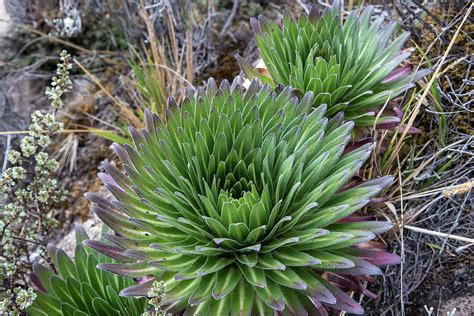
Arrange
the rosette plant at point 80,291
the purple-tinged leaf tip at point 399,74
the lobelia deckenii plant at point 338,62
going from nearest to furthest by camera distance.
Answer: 1. the rosette plant at point 80,291
2. the lobelia deckenii plant at point 338,62
3. the purple-tinged leaf tip at point 399,74

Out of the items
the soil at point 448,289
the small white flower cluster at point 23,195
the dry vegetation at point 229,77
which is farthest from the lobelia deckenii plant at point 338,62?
the small white flower cluster at point 23,195

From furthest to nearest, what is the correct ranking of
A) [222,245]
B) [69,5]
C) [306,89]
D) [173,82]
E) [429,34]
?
[69,5] → [173,82] → [429,34] → [306,89] → [222,245]

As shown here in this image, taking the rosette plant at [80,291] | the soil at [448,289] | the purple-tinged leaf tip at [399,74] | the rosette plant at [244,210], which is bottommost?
the soil at [448,289]

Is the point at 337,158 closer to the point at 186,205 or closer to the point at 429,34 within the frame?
the point at 186,205

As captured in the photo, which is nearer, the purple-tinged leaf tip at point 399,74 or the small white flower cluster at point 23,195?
the small white flower cluster at point 23,195

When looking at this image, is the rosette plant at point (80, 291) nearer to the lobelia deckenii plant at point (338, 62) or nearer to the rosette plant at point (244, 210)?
the rosette plant at point (244, 210)

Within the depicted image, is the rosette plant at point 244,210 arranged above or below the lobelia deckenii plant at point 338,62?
below

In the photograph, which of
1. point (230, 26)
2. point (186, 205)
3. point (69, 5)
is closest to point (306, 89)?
point (186, 205)
